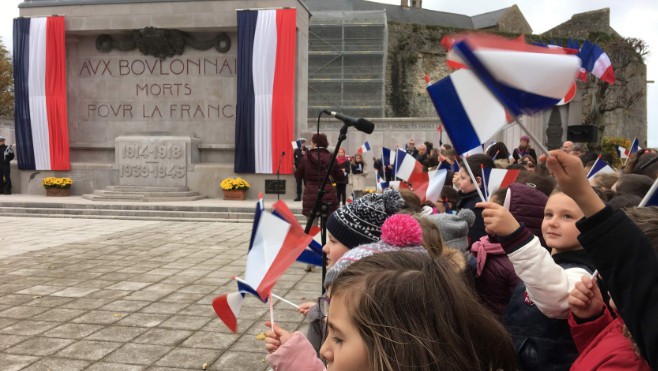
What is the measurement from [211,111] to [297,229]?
14423 millimetres

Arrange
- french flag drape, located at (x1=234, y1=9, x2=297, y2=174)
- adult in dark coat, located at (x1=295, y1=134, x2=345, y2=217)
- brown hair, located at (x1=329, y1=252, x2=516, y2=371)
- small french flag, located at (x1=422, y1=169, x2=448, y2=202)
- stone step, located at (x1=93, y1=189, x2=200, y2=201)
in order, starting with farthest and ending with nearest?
french flag drape, located at (x1=234, y1=9, x2=297, y2=174) < stone step, located at (x1=93, y1=189, x2=200, y2=201) < adult in dark coat, located at (x1=295, y1=134, x2=345, y2=217) < small french flag, located at (x1=422, y1=169, x2=448, y2=202) < brown hair, located at (x1=329, y1=252, x2=516, y2=371)

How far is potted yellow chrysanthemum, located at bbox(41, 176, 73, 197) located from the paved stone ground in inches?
243

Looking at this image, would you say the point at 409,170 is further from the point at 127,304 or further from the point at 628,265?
the point at 628,265

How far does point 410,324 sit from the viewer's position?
1.07 metres

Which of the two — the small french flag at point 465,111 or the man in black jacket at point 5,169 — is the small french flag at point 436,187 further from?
the man in black jacket at point 5,169

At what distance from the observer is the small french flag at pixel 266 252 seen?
223 centimetres

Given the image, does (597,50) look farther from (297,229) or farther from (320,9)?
(320,9)

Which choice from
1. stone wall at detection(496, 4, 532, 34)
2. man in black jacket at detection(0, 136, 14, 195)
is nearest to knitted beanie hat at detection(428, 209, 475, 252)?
man in black jacket at detection(0, 136, 14, 195)

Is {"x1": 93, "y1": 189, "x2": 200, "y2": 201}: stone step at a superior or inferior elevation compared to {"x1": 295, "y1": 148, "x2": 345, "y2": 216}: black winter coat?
inferior

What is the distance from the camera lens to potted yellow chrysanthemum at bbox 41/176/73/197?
15.0m

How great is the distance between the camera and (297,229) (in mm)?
2314

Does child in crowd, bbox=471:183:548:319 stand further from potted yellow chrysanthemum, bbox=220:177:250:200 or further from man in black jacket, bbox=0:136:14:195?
man in black jacket, bbox=0:136:14:195

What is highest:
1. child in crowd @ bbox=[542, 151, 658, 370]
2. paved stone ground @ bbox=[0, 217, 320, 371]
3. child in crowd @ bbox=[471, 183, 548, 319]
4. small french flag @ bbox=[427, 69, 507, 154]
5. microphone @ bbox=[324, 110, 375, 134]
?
small french flag @ bbox=[427, 69, 507, 154]

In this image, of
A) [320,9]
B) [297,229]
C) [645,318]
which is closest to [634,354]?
[645,318]
